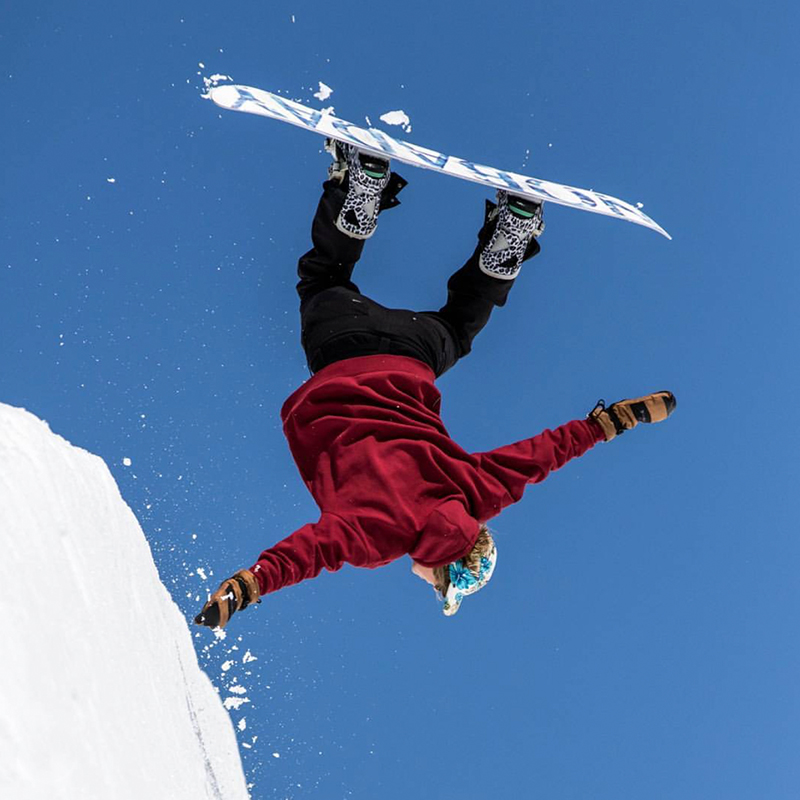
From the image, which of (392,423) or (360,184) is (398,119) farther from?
(392,423)

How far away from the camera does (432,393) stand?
167 cm

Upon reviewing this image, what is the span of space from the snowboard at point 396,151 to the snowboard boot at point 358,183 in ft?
0.13

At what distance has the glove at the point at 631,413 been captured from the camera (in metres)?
1.58

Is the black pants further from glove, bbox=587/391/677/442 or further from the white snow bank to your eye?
the white snow bank

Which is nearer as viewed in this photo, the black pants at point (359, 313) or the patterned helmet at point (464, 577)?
the patterned helmet at point (464, 577)

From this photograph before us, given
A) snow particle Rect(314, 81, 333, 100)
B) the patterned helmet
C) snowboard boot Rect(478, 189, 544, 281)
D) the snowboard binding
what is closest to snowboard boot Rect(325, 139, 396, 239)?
the snowboard binding

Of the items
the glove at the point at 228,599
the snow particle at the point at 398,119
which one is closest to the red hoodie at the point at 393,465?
the glove at the point at 228,599

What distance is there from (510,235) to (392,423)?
43 cm

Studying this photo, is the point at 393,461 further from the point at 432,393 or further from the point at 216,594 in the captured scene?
the point at 216,594

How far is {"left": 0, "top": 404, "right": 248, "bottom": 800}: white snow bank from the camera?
3.24 ft

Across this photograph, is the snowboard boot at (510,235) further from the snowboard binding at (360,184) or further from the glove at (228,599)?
the glove at (228,599)

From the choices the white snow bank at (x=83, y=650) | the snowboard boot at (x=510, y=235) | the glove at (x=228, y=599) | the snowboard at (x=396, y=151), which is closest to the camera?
the white snow bank at (x=83, y=650)

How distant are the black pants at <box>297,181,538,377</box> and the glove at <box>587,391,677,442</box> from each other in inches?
13.1

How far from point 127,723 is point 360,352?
0.71 meters
